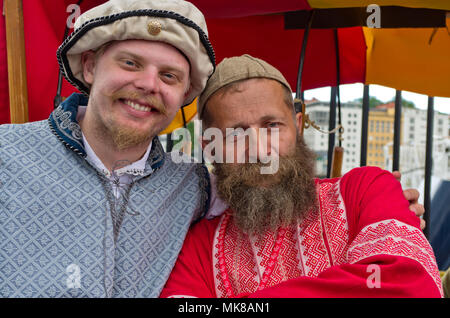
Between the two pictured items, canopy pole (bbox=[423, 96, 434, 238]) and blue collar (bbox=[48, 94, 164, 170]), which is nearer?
blue collar (bbox=[48, 94, 164, 170])

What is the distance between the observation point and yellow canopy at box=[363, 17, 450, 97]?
319cm

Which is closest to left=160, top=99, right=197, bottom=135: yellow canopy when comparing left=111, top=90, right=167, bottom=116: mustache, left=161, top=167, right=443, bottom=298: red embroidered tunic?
left=161, top=167, right=443, bottom=298: red embroidered tunic

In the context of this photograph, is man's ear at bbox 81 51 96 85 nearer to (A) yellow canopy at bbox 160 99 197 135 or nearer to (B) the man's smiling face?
(B) the man's smiling face

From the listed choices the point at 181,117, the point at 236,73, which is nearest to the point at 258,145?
the point at 236,73

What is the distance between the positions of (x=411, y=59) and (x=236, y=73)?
190 cm

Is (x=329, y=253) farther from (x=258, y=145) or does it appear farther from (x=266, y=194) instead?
(x=258, y=145)

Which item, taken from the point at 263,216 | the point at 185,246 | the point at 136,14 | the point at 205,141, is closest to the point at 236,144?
Answer: the point at 205,141

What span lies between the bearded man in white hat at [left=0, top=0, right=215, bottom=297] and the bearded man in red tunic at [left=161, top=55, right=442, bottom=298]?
14 cm

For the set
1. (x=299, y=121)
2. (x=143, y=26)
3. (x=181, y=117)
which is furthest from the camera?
(x=181, y=117)

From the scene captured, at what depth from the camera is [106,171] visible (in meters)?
1.75

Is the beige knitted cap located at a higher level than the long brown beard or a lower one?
higher

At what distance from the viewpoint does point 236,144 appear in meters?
1.88

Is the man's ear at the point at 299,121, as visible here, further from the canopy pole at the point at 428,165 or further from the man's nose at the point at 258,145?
the canopy pole at the point at 428,165
